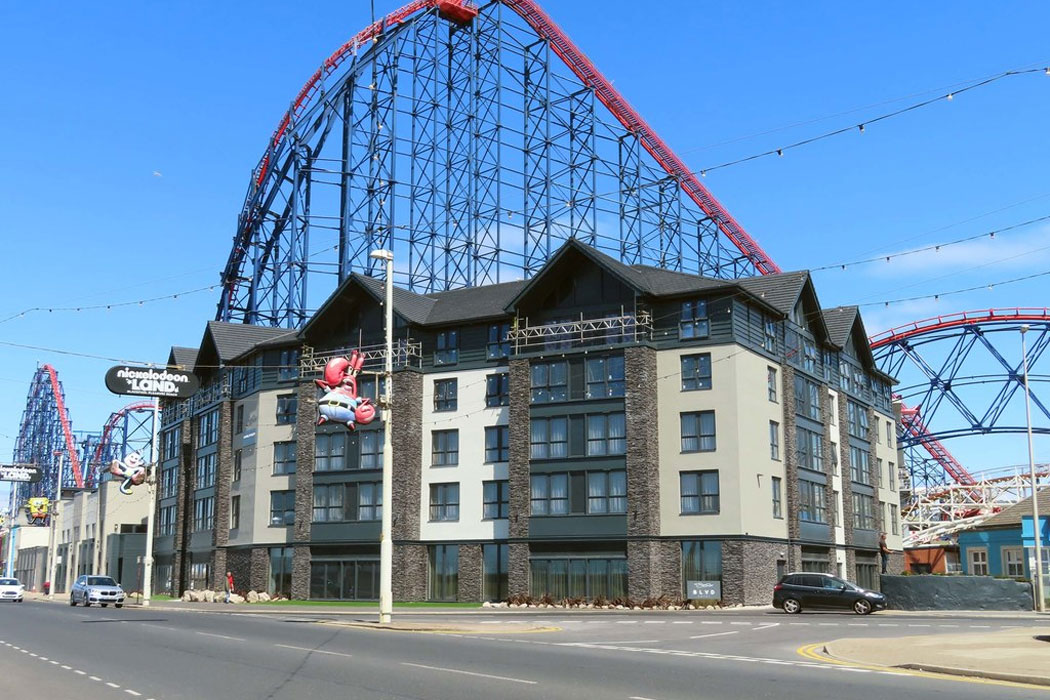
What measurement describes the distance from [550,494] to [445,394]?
8760 millimetres

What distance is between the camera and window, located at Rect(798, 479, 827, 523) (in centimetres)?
5581

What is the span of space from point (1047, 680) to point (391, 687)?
9.74 meters

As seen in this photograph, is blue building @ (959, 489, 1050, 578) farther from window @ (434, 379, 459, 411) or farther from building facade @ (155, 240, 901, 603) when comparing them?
window @ (434, 379, 459, 411)

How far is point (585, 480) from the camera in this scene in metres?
52.4

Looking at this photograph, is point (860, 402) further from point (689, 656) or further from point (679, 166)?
point (689, 656)

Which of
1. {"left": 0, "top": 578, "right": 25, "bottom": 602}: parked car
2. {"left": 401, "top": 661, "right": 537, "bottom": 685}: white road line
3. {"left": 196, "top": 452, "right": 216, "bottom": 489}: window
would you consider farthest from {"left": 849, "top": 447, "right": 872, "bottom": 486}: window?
{"left": 0, "top": 578, "right": 25, "bottom": 602}: parked car

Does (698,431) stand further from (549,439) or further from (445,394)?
(445,394)

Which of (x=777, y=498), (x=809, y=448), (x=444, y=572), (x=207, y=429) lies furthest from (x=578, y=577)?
(x=207, y=429)

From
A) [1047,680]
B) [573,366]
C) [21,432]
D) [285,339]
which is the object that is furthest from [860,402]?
[21,432]

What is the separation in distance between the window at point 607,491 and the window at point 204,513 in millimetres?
27098

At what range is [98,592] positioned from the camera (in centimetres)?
5431

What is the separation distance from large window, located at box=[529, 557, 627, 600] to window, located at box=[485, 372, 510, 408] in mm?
8267

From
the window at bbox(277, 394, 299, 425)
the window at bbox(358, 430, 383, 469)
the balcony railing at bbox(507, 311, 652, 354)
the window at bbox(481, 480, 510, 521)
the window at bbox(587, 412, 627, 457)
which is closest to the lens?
the window at bbox(587, 412, 627, 457)

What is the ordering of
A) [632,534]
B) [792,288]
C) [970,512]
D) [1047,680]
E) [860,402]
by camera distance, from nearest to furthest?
[1047,680]
[632,534]
[792,288]
[860,402]
[970,512]
